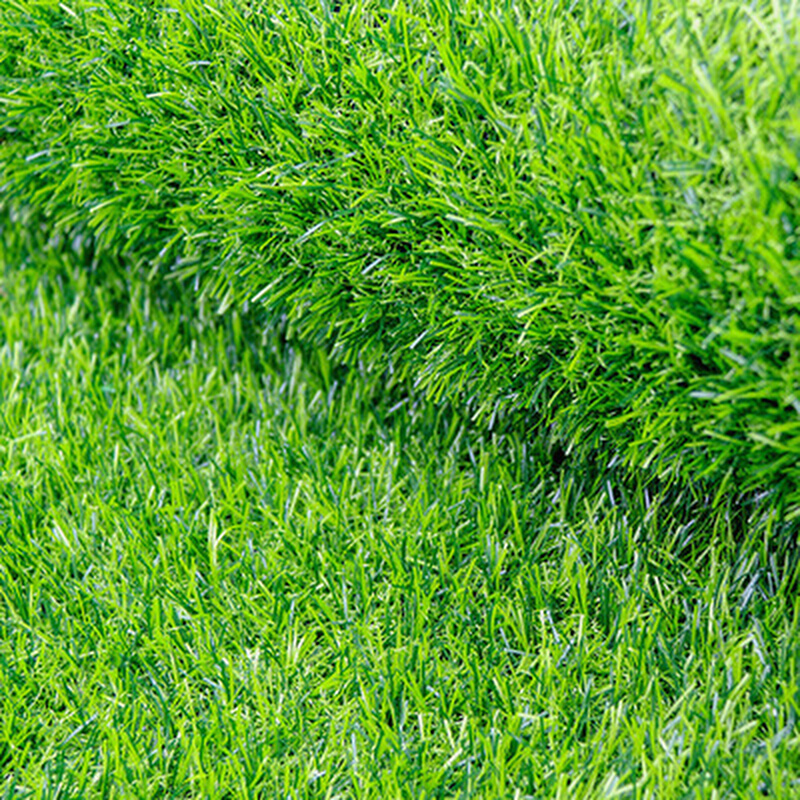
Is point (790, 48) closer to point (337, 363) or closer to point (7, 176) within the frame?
point (337, 363)

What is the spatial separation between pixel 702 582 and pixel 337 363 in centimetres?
105

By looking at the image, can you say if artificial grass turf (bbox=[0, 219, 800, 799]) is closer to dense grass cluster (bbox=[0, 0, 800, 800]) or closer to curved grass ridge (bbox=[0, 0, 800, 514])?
dense grass cluster (bbox=[0, 0, 800, 800])

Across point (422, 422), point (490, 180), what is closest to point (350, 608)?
point (422, 422)

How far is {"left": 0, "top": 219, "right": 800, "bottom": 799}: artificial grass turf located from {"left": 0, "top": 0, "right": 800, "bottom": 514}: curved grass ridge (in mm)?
202

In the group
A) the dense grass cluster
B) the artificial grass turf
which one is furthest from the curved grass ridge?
the artificial grass turf

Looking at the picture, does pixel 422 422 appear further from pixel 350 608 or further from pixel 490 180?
pixel 490 180

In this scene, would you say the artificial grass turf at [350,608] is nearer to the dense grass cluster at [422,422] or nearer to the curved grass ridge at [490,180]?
the dense grass cluster at [422,422]

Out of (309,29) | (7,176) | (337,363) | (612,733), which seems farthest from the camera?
→ (7,176)

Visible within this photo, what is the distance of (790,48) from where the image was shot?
1510 millimetres

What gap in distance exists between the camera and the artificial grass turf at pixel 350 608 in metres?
1.67

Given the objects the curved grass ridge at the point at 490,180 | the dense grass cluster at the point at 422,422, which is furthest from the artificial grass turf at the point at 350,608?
the curved grass ridge at the point at 490,180

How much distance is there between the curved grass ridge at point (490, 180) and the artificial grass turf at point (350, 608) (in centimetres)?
20

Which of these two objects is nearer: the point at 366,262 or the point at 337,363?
the point at 366,262

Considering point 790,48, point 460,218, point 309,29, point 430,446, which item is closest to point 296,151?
point 309,29
